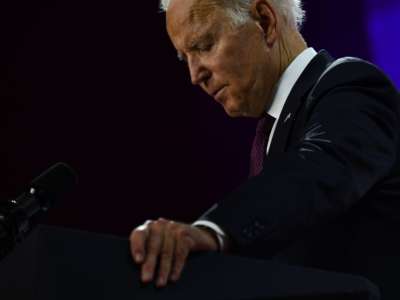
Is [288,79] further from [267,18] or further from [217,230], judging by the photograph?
[217,230]

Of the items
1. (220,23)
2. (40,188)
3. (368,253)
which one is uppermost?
(220,23)

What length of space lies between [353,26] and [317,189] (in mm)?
1953

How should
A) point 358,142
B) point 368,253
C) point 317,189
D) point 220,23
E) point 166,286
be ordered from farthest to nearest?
point 220,23, point 368,253, point 358,142, point 317,189, point 166,286

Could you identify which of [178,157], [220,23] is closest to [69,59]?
[178,157]

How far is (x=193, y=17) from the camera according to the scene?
4.15 ft

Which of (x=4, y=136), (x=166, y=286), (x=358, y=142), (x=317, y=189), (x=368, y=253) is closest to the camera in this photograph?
(x=166, y=286)

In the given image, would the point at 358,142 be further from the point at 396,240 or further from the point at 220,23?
the point at 220,23

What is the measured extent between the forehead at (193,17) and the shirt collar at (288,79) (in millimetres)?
158

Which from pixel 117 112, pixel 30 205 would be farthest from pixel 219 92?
pixel 117 112

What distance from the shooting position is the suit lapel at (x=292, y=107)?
1.11 meters

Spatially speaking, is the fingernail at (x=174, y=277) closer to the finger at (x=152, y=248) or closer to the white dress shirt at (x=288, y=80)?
the finger at (x=152, y=248)

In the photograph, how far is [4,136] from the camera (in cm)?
256

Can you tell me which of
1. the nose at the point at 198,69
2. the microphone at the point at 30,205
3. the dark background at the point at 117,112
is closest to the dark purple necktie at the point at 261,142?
the nose at the point at 198,69

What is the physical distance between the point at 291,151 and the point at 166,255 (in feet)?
0.88
